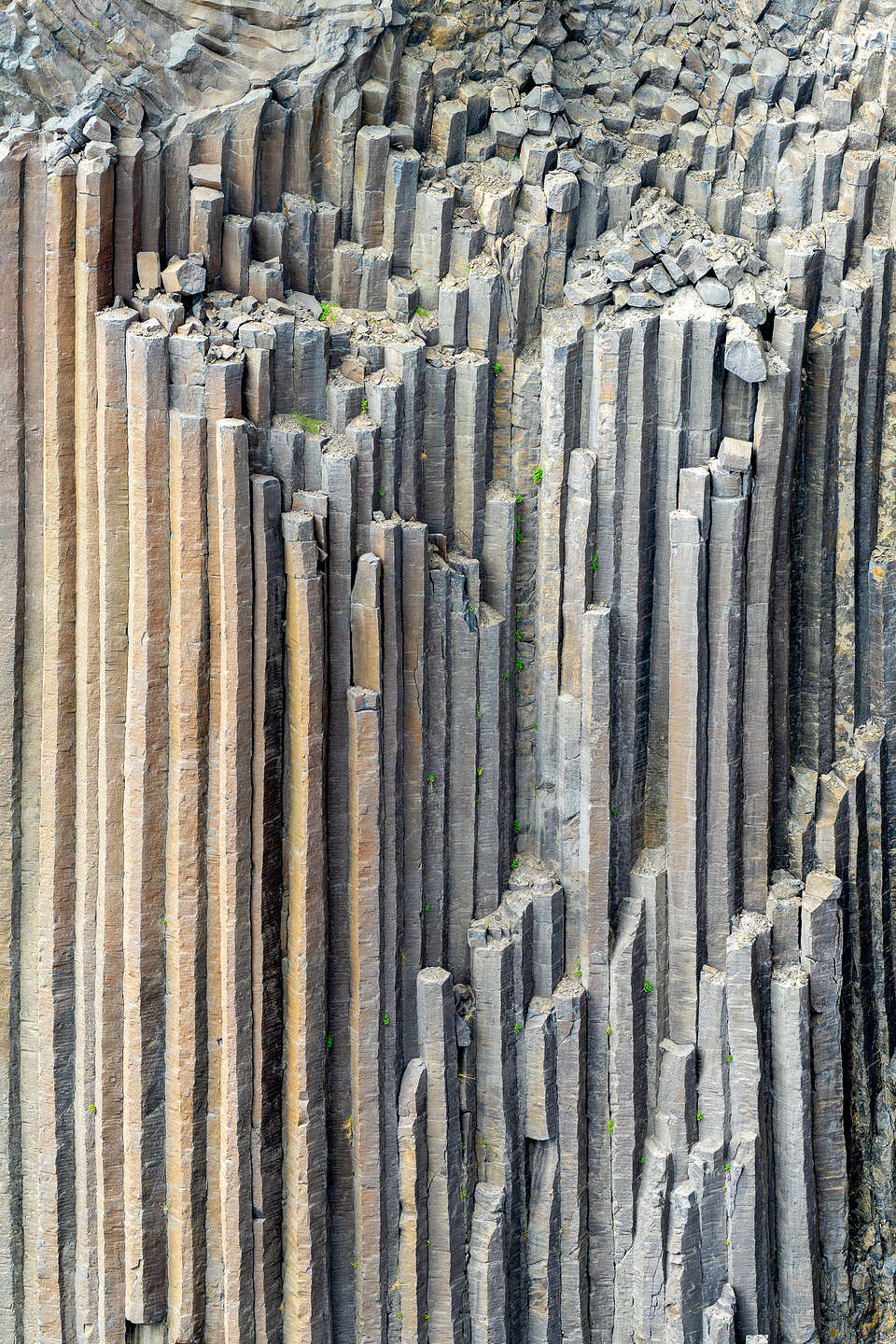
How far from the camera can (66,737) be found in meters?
10.3

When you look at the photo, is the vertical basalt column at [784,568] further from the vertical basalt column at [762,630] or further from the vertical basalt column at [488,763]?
the vertical basalt column at [488,763]

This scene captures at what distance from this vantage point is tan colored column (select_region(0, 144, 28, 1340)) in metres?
9.96

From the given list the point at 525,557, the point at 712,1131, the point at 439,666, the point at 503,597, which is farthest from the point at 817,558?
the point at 712,1131

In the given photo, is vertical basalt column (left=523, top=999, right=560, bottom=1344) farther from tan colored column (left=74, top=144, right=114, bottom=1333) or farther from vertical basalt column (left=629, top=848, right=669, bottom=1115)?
tan colored column (left=74, top=144, right=114, bottom=1333)

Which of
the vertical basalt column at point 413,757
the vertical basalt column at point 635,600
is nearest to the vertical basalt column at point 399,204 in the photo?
the vertical basalt column at point 635,600

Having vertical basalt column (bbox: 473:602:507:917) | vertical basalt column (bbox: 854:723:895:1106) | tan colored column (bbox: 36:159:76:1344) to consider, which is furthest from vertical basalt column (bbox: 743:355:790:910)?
tan colored column (bbox: 36:159:76:1344)

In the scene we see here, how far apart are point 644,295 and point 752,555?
154 centimetres

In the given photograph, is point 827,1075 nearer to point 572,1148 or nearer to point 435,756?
point 572,1148

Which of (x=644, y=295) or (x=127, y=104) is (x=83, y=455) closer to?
(x=127, y=104)

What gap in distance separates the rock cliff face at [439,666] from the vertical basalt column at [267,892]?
0.09 feet

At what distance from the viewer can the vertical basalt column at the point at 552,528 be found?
10.8 meters

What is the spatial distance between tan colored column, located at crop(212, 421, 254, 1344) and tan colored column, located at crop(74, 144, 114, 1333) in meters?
0.73

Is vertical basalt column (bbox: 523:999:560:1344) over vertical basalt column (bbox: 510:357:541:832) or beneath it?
beneath

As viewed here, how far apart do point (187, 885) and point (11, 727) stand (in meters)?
1.27
